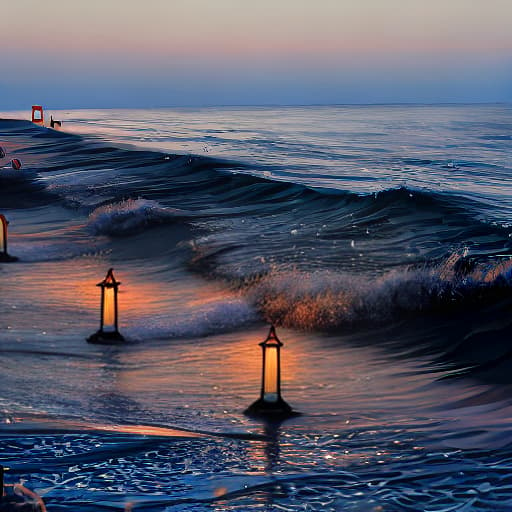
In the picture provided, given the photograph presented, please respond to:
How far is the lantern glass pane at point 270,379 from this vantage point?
7773 millimetres

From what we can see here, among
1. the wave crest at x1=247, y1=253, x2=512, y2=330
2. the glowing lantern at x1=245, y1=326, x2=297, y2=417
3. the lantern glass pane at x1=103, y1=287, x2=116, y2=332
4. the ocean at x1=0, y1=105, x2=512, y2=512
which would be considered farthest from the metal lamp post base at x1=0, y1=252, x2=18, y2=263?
the glowing lantern at x1=245, y1=326, x2=297, y2=417

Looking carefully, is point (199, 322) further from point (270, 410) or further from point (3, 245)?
point (3, 245)

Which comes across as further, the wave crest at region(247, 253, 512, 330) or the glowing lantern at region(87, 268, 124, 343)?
the wave crest at region(247, 253, 512, 330)

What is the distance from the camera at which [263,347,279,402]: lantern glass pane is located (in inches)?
306

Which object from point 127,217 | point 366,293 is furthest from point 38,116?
point 366,293

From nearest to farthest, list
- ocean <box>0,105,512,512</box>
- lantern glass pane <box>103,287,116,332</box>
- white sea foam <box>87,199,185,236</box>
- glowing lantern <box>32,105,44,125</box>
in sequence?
1. ocean <box>0,105,512,512</box>
2. lantern glass pane <box>103,287,116,332</box>
3. white sea foam <box>87,199,185,236</box>
4. glowing lantern <box>32,105,44,125</box>

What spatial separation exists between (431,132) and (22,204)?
42.8 metres

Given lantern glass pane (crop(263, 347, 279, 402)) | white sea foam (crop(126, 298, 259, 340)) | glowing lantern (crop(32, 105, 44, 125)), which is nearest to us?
lantern glass pane (crop(263, 347, 279, 402))

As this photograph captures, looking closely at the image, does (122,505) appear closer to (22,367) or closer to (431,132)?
(22,367)

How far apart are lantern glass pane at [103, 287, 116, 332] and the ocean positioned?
0.32m

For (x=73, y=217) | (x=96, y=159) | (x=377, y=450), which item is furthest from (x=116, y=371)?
(x=96, y=159)

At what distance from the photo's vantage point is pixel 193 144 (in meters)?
51.8

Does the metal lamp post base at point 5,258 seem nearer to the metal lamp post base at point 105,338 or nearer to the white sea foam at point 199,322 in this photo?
the white sea foam at point 199,322

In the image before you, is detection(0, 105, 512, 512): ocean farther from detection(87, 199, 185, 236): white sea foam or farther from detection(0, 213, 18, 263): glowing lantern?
detection(0, 213, 18, 263): glowing lantern
